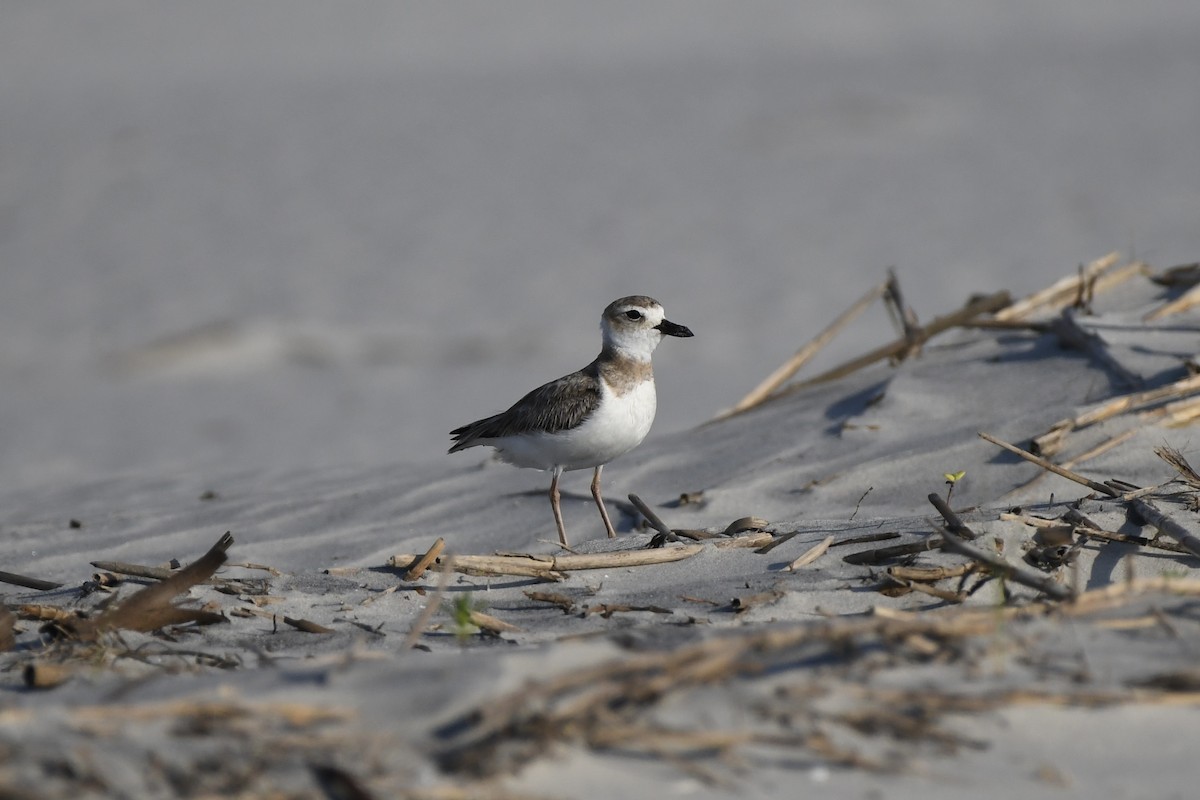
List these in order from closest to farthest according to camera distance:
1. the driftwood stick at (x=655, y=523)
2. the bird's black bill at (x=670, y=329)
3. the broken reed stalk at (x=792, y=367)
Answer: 1. the driftwood stick at (x=655, y=523)
2. the bird's black bill at (x=670, y=329)
3. the broken reed stalk at (x=792, y=367)

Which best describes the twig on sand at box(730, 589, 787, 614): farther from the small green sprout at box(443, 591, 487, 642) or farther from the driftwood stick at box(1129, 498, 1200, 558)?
the driftwood stick at box(1129, 498, 1200, 558)

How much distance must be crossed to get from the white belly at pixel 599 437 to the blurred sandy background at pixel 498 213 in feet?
10.3

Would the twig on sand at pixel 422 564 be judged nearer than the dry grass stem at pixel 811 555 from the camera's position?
No

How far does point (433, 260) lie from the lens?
16.0 meters

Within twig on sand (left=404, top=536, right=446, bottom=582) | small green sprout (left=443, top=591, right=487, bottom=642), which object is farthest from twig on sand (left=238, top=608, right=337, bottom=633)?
twig on sand (left=404, top=536, right=446, bottom=582)

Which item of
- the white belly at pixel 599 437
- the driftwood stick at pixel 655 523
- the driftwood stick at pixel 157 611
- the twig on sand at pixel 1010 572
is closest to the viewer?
the twig on sand at pixel 1010 572

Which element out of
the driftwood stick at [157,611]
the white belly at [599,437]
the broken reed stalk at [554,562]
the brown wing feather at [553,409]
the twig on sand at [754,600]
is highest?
the brown wing feather at [553,409]

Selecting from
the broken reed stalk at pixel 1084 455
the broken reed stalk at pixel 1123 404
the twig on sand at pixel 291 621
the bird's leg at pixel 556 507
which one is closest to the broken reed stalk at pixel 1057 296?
the broken reed stalk at pixel 1123 404

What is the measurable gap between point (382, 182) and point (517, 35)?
12.8m

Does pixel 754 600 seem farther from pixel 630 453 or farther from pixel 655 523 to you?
pixel 630 453

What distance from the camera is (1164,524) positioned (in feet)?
13.1

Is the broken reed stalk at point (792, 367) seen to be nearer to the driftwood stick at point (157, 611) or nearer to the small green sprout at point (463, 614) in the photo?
the small green sprout at point (463, 614)

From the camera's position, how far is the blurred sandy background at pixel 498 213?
12.6 metres

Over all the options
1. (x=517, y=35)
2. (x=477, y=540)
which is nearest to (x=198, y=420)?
(x=477, y=540)
